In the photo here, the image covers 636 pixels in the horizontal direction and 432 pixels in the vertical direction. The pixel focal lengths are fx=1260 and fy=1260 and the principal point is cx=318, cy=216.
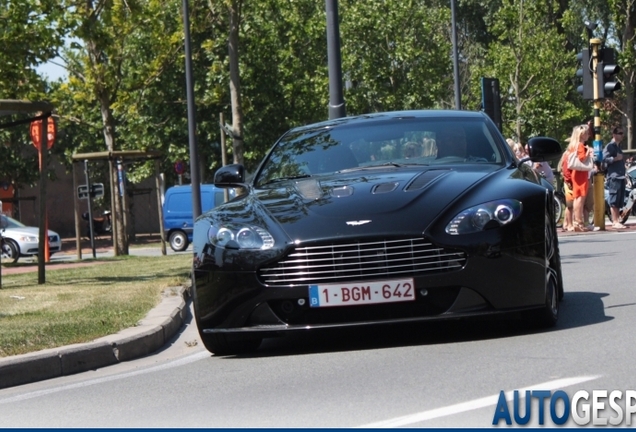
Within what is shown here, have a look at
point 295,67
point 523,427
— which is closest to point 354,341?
point 523,427

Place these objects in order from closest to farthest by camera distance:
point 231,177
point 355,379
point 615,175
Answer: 1. point 355,379
2. point 231,177
3. point 615,175

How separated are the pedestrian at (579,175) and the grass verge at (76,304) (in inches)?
288

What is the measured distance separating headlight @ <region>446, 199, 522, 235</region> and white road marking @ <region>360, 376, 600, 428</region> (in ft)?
5.30

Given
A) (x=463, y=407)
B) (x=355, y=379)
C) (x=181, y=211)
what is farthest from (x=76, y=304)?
(x=181, y=211)

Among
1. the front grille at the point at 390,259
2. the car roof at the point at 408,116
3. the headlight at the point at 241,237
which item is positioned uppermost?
→ the car roof at the point at 408,116

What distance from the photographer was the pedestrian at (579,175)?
71.4 ft

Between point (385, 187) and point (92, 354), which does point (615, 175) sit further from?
point (92, 354)

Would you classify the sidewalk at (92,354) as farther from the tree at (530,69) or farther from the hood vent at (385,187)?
the tree at (530,69)

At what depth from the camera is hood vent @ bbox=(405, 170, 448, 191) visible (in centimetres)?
808

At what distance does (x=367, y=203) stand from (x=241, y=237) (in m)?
0.82

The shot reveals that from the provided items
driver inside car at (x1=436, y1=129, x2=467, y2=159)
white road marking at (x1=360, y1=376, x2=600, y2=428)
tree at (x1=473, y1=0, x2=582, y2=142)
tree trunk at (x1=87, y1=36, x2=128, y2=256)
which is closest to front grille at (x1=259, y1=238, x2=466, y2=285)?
white road marking at (x1=360, y1=376, x2=600, y2=428)

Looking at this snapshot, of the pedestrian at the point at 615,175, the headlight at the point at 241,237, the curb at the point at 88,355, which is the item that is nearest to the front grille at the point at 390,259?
the headlight at the point at 241,237

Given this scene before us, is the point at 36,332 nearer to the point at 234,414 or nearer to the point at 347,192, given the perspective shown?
the point at 347,192

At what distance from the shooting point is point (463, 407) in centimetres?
569
